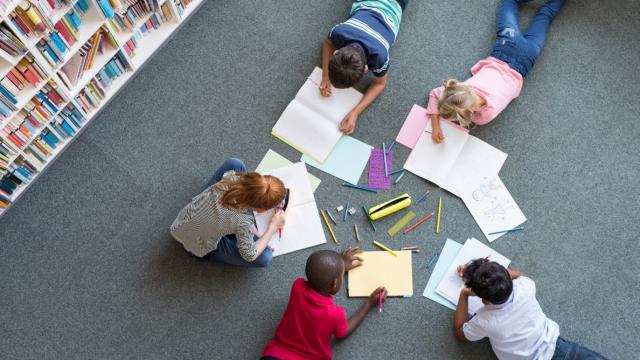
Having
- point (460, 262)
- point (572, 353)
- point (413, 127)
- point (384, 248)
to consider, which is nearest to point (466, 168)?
point (413, 127)

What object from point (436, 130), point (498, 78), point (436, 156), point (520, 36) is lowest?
point (436, 156)

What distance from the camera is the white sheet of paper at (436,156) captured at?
2350mm

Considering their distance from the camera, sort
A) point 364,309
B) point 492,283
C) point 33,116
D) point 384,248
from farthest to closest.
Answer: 1. point 384,248
2. point 364,309
3. point 33,116
4. point 492,283

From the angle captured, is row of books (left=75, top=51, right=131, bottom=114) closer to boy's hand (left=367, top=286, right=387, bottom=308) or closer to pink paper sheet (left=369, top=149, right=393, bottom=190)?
pink paper sheet (left=369, top=149, right=393, bottom=190)

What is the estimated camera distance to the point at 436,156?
7.77 ft

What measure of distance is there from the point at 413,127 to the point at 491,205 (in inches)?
20.2

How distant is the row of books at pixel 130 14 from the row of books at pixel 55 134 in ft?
1.36

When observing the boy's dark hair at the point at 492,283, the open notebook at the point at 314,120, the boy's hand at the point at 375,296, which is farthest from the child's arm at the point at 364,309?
the open notebook at the point at 314,120

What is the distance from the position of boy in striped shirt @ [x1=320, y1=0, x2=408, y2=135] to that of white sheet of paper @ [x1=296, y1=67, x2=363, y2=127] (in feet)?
0.11

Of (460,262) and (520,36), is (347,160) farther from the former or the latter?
(520,36)

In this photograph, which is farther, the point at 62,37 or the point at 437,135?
the point at 437,135

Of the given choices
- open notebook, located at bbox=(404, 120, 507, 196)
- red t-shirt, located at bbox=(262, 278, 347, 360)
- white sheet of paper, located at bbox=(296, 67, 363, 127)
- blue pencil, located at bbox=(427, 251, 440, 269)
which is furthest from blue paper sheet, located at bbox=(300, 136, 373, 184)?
red t-shirt, located at bbox=(262, 278, 347, 360)

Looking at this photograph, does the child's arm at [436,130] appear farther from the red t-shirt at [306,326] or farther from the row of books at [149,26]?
the row of books at [149,26]

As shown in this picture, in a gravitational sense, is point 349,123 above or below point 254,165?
above
